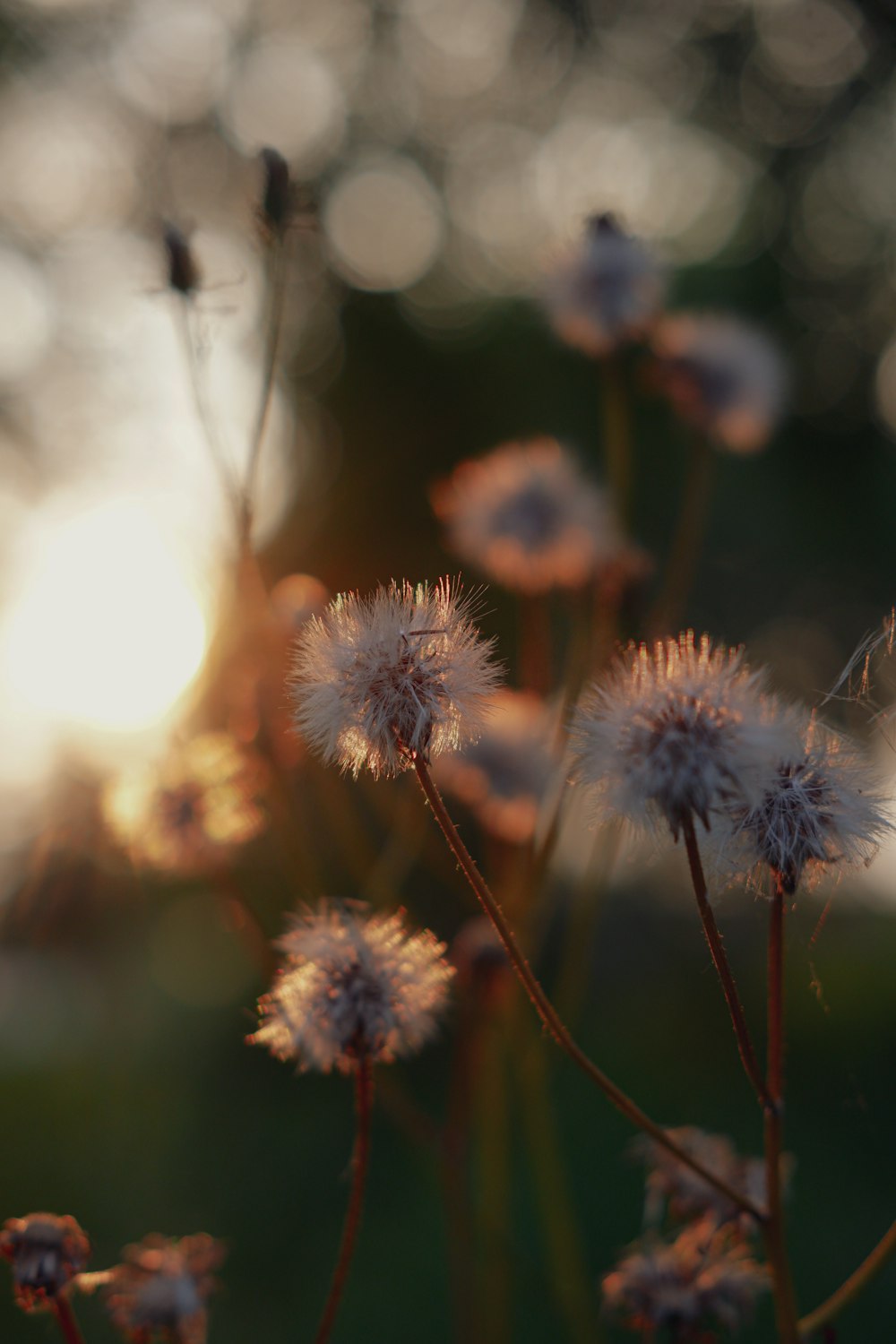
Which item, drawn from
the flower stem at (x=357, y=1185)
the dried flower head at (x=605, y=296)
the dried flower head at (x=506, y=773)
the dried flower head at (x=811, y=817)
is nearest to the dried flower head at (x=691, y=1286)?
the flower stem at (x=357, y=1185)

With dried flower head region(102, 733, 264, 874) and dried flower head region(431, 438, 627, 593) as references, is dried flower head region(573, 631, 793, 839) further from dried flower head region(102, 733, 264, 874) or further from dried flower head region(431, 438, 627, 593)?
dried flower head region(431, 438, 627, 593)

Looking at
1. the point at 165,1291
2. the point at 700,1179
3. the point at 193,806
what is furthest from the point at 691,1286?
the point at 193,806

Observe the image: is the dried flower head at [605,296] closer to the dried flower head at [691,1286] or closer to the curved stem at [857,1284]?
the dried flower head at [691,1286]

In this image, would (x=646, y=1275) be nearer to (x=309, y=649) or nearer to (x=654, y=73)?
(x=309, y=649)

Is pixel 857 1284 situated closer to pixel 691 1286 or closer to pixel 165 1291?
pixel 691 1286

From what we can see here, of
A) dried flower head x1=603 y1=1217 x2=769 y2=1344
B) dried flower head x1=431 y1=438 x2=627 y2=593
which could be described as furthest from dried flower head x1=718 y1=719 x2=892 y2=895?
dried flower head x1=431 y1=438 x2=627 y2=593

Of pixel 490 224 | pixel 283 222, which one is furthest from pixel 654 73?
pixel 283 222
